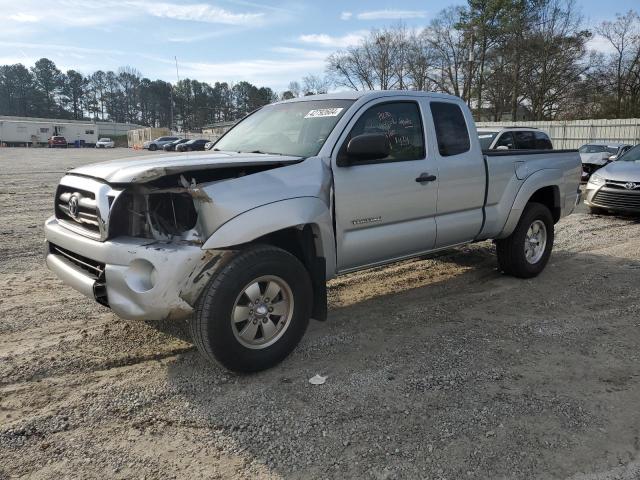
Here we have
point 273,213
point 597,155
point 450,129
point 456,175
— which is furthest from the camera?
point 597,155

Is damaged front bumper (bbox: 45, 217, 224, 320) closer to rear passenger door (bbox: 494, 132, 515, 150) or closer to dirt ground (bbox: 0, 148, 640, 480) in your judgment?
dirt ground (bbox: 0, 148, 640, 480)

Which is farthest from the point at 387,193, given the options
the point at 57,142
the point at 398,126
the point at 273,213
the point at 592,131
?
the point at 57,142

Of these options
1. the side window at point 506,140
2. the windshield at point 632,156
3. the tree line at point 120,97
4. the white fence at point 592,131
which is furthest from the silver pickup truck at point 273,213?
the tree line at point 120,97

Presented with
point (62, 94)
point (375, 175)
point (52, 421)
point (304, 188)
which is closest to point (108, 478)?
point (52, 421)

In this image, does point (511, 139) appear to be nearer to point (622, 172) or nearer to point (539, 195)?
point (622, 172)

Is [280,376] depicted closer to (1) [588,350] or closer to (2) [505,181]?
(1) [588,350]

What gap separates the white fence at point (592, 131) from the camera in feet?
87.4

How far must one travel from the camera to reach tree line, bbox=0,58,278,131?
356 ft

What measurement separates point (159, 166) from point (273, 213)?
809mm

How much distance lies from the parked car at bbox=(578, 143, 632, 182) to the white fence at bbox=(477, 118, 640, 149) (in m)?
8.60

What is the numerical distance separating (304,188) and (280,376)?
4.53ft

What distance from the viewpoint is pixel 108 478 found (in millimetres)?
2574

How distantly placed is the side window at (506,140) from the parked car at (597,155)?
5237mm

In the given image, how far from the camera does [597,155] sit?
56.4 ft
